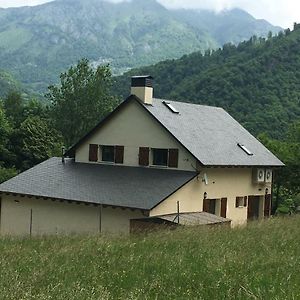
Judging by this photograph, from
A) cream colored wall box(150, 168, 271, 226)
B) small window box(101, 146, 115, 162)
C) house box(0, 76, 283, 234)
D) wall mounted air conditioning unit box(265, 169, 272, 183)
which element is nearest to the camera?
house box(0, 76, 283, 234)

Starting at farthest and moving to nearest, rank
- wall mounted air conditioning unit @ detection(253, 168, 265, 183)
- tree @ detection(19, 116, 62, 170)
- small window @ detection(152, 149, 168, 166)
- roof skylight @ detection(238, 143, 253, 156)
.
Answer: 1. tree @ detection(19, 116, 62, 170)
2. wall mounted air conditioning unit @ detection(253, 168, 265, 183)
3. roof skylight @ detection(238, 143, 253, 156)
4. small window @ detection(152, 149, 168, 166)

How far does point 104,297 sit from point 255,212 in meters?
27.3

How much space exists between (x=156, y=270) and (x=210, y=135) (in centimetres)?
2210

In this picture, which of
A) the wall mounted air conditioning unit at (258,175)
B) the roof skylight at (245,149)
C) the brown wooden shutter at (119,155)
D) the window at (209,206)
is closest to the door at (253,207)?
the wall mounted air conditioning unit at (258,175)

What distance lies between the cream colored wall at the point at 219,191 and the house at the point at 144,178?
0.16 ft

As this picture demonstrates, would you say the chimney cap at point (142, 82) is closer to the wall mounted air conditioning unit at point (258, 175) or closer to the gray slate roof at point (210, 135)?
the gray slate roof at point (210, 135)

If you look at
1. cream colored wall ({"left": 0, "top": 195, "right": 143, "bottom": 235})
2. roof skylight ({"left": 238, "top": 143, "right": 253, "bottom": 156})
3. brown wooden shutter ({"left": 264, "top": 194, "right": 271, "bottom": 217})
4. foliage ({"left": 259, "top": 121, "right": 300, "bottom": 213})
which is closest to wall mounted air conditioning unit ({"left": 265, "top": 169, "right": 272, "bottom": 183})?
brown wooden shutter ({"left": 264, "top": 194, "right": 271, "bottom": 217})

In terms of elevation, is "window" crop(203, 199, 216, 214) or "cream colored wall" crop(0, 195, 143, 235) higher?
"window" crop(203, 199, 216, 214)

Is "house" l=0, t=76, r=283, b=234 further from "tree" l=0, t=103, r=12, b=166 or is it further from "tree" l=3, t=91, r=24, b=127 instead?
"tree" l=3, t=91, r=24, b=127

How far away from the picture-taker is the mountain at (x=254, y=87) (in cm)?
6856

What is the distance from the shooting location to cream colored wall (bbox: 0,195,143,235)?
24.7 metres

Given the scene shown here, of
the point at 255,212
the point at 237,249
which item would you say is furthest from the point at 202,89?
the point at 237,249

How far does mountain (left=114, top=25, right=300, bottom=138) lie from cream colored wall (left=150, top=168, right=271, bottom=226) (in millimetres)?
32799

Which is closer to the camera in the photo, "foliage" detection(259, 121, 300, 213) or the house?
the house
